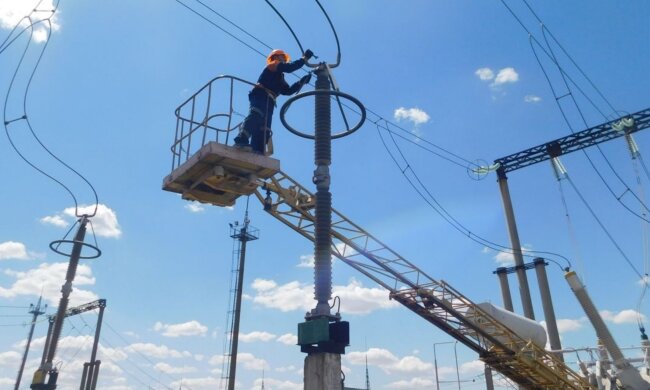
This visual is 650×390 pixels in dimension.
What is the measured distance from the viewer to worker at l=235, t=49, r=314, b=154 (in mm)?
9133

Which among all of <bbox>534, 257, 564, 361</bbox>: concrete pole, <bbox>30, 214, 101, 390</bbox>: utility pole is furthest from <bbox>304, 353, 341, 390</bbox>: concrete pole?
<bbox>534, 257, 564, 361</bbox>: concrete pole

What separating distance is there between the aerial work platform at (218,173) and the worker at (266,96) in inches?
12.1

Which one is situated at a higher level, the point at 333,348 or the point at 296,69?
the point at 296,69

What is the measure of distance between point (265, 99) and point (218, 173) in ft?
5.78

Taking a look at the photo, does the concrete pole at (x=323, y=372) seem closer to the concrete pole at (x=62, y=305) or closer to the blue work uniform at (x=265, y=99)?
the blue work uniform at (x=265, y=99)

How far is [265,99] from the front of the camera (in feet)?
31.3

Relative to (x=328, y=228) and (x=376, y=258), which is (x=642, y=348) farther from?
(x=328, y=228)

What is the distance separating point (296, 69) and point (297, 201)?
22.8 ft

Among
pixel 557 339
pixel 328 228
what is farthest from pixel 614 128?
pixel 328 228

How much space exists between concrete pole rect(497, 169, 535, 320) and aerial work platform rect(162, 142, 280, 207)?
19737 millimetres

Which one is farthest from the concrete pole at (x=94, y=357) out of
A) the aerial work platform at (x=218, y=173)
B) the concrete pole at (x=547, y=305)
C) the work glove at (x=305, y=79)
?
the concrete pole at (x=547, y=305)

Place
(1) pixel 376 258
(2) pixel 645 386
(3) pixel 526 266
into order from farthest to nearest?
(3) pixel 526 266 < (1) pixel 376 258 < (2) pixel 645 386

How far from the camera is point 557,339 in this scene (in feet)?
78.6

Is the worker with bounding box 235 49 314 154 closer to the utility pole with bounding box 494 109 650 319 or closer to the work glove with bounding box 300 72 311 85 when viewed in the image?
the work glove with bounding box 300 72 311 85
